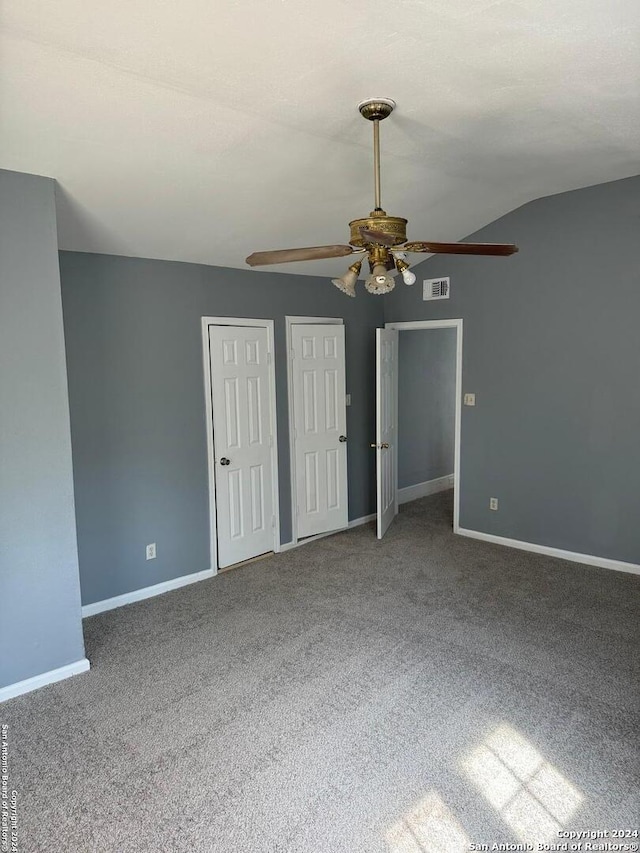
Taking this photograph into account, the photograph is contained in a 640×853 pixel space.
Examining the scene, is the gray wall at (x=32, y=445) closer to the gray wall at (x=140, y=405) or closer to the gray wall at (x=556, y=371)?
the gray wall at (x=140, y=405)

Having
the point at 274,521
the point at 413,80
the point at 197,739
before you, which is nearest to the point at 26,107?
the point at 413,80

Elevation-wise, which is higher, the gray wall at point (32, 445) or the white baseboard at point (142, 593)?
the gray wall at point (32, 445)

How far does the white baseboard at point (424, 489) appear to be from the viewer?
649 cm

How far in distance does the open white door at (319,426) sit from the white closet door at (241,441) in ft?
1.17

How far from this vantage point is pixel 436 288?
5.29 m

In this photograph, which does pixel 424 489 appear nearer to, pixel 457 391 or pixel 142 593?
pixel 457 391

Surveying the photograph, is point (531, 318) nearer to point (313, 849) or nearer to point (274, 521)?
point (274, 521)

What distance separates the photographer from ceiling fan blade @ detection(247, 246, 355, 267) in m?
2.33

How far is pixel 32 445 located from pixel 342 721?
6.81ft

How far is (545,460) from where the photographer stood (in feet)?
15.6

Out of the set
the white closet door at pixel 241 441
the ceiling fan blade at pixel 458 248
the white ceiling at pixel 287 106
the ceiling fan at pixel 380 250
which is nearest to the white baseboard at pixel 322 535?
the white closet door at pixel 241 441

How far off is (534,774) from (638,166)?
379 cm

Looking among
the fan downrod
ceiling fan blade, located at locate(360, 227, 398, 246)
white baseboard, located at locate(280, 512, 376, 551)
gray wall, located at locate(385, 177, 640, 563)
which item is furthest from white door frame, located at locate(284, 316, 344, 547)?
ceiling fan blade, located at locate(360, 227, 398, 246)

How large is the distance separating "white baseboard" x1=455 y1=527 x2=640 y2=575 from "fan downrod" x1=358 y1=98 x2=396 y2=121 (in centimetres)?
367
